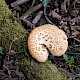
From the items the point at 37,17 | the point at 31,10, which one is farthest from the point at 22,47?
the point at 31,10

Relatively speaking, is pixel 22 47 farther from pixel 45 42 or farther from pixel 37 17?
pixel 37 17

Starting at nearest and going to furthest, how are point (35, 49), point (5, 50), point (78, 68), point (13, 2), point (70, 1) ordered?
point (35, 49), point (5, 50), point (78, 68), point (13, 2), point (70, 1)

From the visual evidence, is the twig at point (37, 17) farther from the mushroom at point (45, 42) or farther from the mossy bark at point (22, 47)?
the mushroom at point (45, 42)

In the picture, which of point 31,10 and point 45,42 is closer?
point 45,42

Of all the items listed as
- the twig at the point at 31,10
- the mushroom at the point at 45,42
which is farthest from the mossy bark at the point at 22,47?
the twig at the point at 31,10

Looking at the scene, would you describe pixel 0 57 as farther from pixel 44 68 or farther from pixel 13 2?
pixel 13 2

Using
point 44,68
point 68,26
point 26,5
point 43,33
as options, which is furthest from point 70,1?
point 44,68

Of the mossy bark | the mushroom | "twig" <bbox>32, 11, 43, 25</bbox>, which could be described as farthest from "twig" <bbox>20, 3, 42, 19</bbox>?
the mushroom
